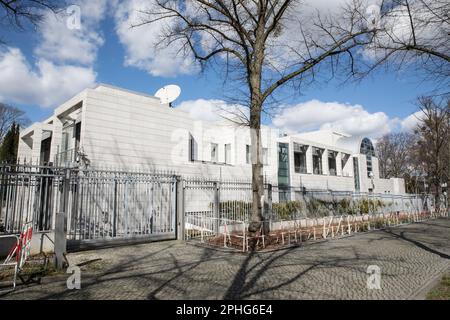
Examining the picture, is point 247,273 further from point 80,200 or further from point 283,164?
point 283,164

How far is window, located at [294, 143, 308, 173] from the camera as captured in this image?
32.2 meters

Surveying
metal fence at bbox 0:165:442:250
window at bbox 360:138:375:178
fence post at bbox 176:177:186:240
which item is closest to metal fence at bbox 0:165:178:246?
metal fence at bbox 0:165:442:250

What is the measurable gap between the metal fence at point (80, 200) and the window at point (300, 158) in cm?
1926

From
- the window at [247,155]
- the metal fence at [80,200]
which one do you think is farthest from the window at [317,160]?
the metal fence at [80,200]

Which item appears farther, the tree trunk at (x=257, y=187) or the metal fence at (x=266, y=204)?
the metal fence at (x=266, y=204)

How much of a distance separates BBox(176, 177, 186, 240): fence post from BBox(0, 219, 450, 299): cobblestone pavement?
1.40 m

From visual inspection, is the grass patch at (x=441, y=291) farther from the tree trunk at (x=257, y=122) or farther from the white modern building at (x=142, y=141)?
the white modern building at (x=142, y=141)

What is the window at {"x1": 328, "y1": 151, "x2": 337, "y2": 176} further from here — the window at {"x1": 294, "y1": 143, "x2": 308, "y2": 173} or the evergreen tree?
the evergreen tree

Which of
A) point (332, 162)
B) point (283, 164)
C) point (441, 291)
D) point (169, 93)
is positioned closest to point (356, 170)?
point (332, 162)

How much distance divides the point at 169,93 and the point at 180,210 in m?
11.3

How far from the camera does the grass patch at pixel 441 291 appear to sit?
5608 millimetres

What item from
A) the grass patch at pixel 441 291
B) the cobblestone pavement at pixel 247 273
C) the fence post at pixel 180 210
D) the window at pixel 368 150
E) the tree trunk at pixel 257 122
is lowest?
the grass patch at pixel 441 291

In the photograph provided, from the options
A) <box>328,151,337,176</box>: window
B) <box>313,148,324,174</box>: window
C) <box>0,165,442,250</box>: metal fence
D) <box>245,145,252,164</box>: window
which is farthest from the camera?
<box>328,151,337,176</box>: window
